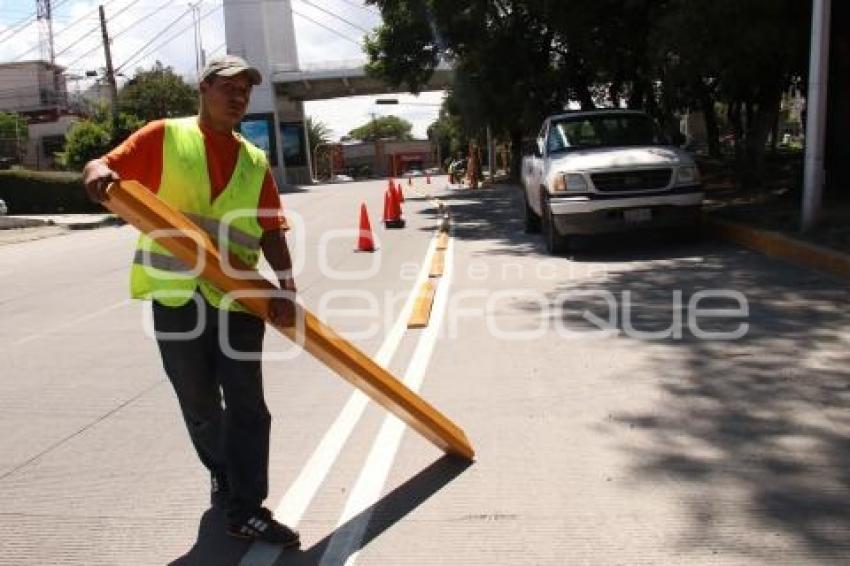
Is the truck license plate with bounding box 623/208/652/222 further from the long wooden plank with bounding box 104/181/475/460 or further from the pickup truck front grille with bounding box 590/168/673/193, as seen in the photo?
the long wooden plank with bounding box 104/181/475/460

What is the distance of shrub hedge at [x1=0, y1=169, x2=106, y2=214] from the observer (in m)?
32.9

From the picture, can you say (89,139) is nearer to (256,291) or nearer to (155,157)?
(155,157)

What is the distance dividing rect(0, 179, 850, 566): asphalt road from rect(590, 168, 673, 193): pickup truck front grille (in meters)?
2.15

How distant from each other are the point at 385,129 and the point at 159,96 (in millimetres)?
100305

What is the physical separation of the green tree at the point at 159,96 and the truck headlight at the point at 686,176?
4640cm

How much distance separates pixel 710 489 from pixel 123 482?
2836mm

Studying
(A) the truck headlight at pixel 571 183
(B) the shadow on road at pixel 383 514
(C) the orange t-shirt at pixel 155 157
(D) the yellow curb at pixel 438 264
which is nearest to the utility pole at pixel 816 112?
(A) the truck headlight at pixel 571 183

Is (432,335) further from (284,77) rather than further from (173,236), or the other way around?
(284,77)

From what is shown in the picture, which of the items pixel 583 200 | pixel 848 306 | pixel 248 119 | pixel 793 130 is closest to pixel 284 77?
pixel 248 119

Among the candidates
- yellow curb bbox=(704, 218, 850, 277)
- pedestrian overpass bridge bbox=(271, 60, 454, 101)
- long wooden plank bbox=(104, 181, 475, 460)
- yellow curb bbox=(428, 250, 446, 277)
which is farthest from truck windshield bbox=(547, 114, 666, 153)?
pedestrian overpass bridge bbox=(271, 60, 454, 101)

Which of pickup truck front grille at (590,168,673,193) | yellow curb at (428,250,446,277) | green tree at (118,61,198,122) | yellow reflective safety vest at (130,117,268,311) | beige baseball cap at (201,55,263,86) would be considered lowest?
yellow curb at (428,250,446,277)

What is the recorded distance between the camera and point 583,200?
11641 mm

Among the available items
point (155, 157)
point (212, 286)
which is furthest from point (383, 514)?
point (155, 157)

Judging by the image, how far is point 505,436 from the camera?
504 cm
